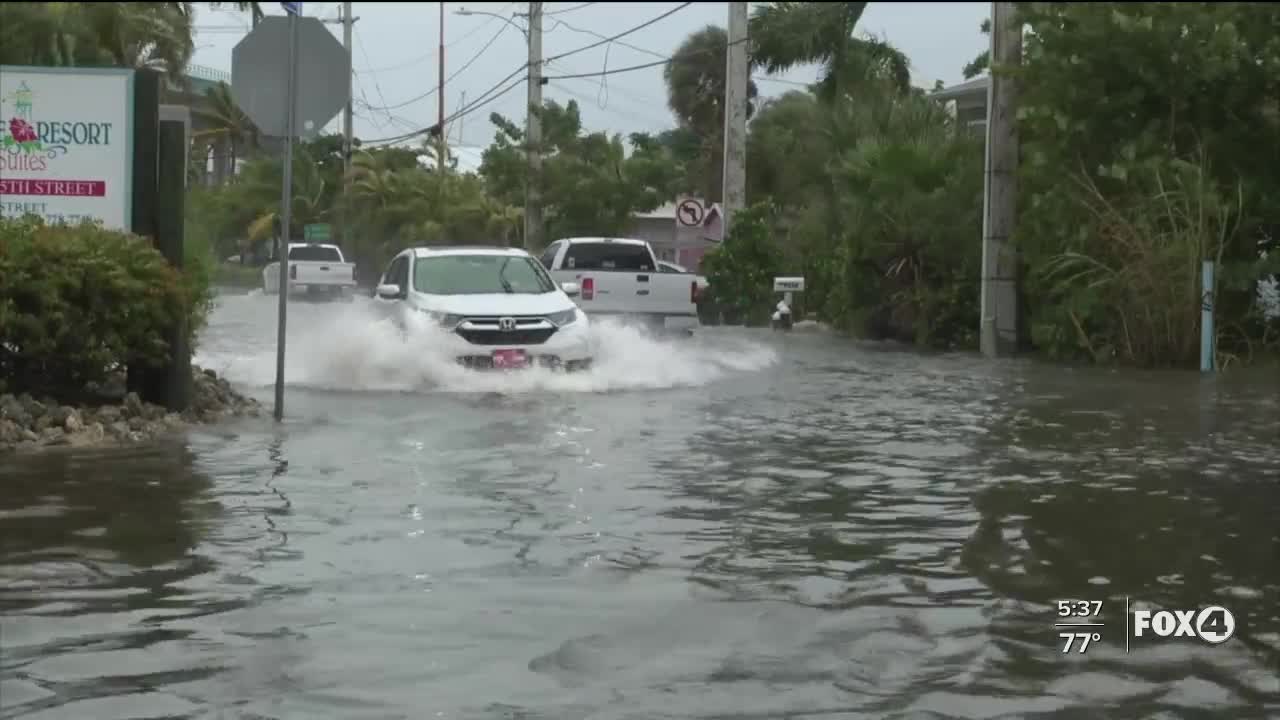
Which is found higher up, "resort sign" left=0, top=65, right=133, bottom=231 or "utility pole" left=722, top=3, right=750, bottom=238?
"utility pole" left=722, top=3, right=750, bottom=238

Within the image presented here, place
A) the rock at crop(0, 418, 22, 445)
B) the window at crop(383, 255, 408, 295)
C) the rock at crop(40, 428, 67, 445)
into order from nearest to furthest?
the rock at crop(0, 418, 22, 445) → the rock at crop(40, 428, 67, 445) → the window at crop(383, 255, 408, 295)

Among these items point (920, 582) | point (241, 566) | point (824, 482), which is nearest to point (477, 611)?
point (241, 566)

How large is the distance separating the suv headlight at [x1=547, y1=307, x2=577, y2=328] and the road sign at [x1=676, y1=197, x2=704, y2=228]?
20704 millimetres

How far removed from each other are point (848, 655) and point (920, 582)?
4.42 feet

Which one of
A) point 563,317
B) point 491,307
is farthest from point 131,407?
point 563,317

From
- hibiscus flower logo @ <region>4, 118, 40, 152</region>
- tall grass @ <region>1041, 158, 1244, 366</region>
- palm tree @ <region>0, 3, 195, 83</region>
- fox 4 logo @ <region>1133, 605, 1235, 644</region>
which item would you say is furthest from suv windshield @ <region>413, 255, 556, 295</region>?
palm tree @ <region>0, 3, 195, 83</region>

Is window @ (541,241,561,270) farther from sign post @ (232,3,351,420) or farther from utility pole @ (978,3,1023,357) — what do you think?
sign post @ (232,3,351,420)

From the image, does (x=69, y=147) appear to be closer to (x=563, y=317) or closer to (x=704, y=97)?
(x=563, y=317)

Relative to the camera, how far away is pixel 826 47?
3991 centimetres

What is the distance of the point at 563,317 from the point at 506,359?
0.89 meters

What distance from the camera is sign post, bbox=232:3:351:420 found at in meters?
13.6

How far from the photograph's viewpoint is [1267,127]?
21875 mm

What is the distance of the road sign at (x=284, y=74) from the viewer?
1364cm

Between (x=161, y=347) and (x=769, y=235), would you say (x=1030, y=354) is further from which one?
(x=161, y=347)
